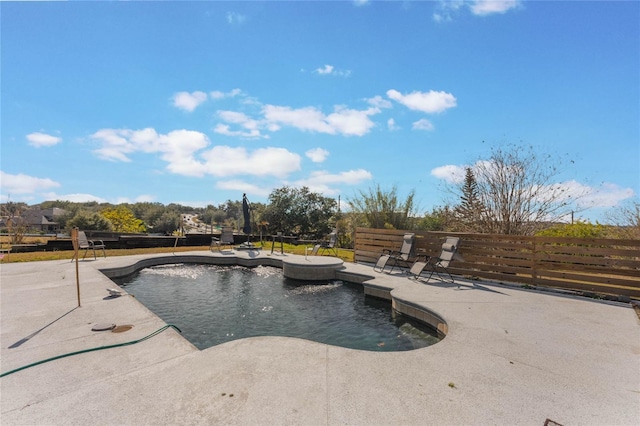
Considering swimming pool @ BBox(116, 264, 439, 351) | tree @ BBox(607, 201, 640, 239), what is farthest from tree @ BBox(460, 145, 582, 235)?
swimming pool @ BBox(116, 264, 439, 351)

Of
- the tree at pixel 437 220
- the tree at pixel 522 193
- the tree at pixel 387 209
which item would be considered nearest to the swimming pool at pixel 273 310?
the tree at pixel 522 193

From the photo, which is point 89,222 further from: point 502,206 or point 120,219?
point 502,206

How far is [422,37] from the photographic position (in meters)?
6.85

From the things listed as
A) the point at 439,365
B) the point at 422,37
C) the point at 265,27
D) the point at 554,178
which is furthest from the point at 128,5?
the point at 554,178

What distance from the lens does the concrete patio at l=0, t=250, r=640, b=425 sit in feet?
5.97

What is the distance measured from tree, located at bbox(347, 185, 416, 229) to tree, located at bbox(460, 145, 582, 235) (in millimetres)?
3820

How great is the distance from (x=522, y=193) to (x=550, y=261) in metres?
2.77

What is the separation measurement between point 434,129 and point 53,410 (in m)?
10.0

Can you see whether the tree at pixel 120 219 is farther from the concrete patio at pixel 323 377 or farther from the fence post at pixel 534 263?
the fence post at pixel 534 263

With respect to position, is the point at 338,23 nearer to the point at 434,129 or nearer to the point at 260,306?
the point at 434,129

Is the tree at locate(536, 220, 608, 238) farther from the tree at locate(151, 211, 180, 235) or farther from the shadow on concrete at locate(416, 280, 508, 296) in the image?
the tree at locate(151, 211, 180, 235)

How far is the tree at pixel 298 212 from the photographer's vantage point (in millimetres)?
25359

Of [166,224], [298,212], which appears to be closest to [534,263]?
[298,212]

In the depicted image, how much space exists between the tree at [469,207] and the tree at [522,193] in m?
0.30
